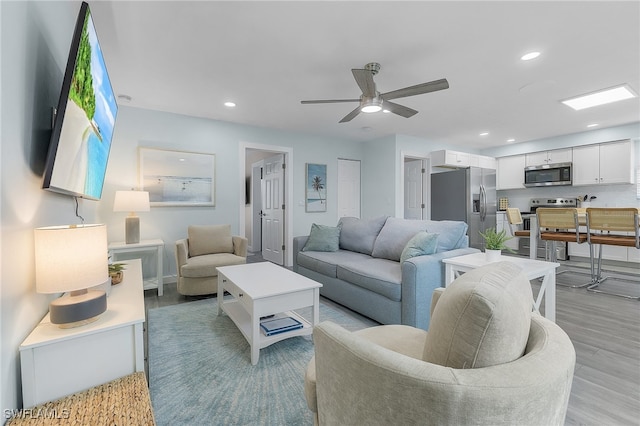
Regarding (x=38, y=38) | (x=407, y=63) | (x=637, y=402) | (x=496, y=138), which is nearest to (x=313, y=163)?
(x=407, y=63)

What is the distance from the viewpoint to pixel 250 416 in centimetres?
142

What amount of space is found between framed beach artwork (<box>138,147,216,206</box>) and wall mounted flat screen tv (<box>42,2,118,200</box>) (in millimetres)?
2121

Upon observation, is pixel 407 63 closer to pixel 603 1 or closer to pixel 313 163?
pixel 603 1

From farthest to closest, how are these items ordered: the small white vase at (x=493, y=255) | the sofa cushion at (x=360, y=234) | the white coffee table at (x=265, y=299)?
1. the sofa cushion at (x=360, y=234)
2. the small white vase at (x=493, y=255)
3. the white coffee table at (x=265, y=299)

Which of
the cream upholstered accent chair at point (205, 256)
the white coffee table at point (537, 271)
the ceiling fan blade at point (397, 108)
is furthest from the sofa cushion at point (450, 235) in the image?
the cream upholstered accent chair at point (205, 256)

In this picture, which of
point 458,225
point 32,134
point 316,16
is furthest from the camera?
point 458,225

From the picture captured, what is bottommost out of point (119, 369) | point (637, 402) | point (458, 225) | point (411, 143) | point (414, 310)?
point (637, 402)

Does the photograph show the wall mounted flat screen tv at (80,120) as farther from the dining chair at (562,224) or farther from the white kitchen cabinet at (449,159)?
the white kitchen cabinet at (449,159)

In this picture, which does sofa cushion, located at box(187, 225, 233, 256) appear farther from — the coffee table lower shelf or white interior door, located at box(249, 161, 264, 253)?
white interior door, located at box(249, 161, 264, 253)

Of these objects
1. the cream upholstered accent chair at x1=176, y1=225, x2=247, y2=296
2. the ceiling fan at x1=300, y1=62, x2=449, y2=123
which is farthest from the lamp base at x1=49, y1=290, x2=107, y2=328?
the ceiling fan at x1=300, y1=62, x2=449, y2=123

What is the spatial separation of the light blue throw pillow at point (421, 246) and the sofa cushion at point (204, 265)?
195 cm

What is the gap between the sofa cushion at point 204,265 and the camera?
3094 millimetres

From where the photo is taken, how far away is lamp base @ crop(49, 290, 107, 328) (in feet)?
3.43

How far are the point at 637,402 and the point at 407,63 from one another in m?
2.76
